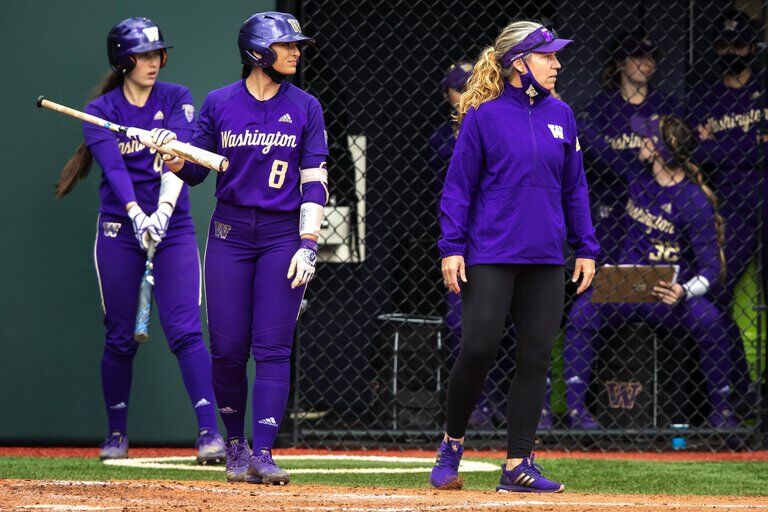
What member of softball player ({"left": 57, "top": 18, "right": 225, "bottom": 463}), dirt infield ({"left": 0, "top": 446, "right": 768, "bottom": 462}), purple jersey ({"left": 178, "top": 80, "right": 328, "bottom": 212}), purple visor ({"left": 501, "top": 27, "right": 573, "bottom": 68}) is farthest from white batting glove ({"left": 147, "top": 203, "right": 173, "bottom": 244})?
purple visor ({"left": 501, "top": 27, "right": 573, "bottom": 68})

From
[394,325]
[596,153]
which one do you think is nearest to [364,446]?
[394,325]

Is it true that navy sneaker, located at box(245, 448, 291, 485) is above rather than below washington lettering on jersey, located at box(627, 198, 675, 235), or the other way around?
below

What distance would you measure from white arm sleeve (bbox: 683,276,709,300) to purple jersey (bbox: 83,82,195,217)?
2.86 m

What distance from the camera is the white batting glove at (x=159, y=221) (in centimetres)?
579

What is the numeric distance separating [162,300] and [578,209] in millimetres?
2147

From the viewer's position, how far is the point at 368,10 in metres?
8.54

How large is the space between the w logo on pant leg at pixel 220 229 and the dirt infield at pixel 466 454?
198 cm

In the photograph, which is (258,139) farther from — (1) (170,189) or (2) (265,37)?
(1) (170,189)

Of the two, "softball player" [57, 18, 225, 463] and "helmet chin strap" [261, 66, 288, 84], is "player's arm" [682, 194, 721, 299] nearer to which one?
"softball player" [57, 18, 225, 463]

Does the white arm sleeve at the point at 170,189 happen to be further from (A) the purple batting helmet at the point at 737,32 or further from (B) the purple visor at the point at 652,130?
(A) the purple batting helmet at the point at 737,32

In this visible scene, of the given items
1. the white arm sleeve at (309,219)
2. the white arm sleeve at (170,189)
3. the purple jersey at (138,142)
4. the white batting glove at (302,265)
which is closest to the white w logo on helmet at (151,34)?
the purple jersey at (138,142)

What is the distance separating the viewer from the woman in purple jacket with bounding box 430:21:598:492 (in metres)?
4.67

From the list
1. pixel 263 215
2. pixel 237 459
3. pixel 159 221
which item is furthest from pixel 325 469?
pixel 263 215

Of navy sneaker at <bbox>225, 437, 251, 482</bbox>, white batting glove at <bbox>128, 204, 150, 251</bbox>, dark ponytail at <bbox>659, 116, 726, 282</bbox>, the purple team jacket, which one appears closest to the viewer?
the purple team jacket
